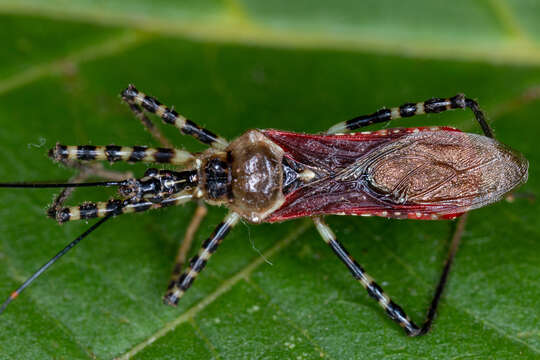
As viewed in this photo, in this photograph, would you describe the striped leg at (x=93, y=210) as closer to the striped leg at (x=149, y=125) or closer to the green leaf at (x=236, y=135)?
the green leaf at (x=236, y=135)

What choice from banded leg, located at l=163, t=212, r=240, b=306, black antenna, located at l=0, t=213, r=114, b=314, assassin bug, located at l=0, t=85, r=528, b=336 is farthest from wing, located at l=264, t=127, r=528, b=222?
black antenna, located at l=0, t=213, r=114, b=314

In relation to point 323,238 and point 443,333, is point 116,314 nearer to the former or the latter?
point 323,238

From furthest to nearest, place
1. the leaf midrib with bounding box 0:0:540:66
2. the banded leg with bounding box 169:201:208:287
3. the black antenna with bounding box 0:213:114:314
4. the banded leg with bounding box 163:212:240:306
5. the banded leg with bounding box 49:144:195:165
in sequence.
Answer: the leaf midrib with bounding box 0:0:540:66 < the banded leg with bounding box 169:201:208:287 < the banded leg with bounding box 49:144:195:165 < the banded leg with bounding box 163:212:240:306 < the black antenna with bounding box 0:213:114:314

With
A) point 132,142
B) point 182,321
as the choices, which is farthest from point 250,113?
point 182,321

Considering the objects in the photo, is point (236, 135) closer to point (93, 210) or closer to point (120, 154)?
point (120, 154)

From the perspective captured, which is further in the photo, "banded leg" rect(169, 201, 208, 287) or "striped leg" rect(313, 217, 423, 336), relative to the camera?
"banded leg" rect(169, 201, 208, 287)

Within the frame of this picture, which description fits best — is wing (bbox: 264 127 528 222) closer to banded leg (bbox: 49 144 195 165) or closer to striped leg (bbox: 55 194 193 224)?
banded leg (bbox: 49 144 195 165)

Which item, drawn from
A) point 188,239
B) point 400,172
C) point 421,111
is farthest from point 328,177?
point 188,239
